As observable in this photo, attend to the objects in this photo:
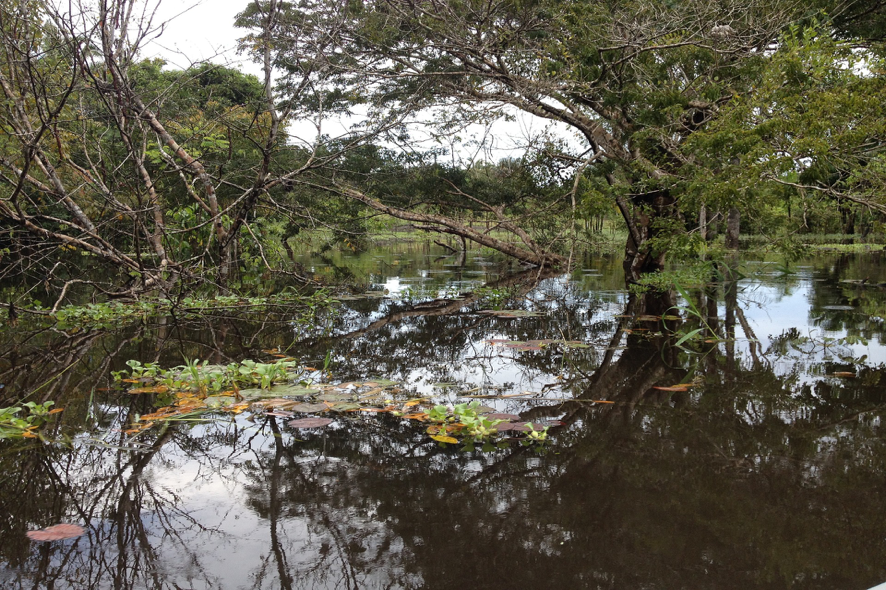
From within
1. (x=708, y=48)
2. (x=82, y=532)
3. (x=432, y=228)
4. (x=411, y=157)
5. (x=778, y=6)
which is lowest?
(x=82, y=532)

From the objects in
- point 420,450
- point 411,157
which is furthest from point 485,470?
point 411,157

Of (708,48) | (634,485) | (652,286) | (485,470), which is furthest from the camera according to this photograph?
(652,286)

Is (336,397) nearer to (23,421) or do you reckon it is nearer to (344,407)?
(344,407)

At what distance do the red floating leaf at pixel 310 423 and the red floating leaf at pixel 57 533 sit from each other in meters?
1.27

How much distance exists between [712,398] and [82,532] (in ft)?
11.0

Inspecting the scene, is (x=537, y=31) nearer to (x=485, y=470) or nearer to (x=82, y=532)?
(x=485, y=470)

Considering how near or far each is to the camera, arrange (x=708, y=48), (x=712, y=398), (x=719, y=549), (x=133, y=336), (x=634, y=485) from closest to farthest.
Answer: (x=719, y=549), (x=634, y=485), (x=712, y=398), (x=133, y=336), (x=708, y=48)

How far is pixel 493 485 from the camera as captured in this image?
253cm

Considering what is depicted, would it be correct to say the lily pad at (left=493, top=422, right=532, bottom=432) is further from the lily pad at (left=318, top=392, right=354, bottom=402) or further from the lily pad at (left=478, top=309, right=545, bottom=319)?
the lily pad at (left=478, top=309, right=545, bottom=319)

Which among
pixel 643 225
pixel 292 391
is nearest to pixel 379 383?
pixel 292 391

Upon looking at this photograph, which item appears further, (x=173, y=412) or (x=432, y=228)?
(x=432, y=228)

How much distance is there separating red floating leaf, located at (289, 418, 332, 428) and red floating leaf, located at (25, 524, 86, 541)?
1270 millimetres

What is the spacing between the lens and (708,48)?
9344 millimetres

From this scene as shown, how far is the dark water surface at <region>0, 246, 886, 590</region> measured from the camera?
192 centimetres
